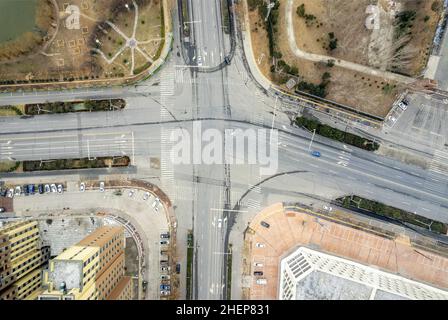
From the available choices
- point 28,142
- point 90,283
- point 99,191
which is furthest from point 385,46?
point 28,142

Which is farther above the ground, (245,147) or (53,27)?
(53,27)

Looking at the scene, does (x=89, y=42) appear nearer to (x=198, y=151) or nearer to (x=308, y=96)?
(x=198, y=151)

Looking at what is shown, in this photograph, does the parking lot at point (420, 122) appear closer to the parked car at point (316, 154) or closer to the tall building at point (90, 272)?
the parked car at point (316, 154)

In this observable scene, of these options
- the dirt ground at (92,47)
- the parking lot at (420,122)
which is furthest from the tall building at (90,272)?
the parking lot at (420,122)

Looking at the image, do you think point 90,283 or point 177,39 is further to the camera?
point 177,39

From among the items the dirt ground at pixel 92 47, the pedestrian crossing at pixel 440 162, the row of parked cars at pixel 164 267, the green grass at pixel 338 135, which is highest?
the dirt ground at pixel 92 47

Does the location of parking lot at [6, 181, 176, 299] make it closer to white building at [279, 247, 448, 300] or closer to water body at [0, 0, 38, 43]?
white building at [279, 247, 448, 300]

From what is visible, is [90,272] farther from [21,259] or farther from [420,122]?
[420,122]
